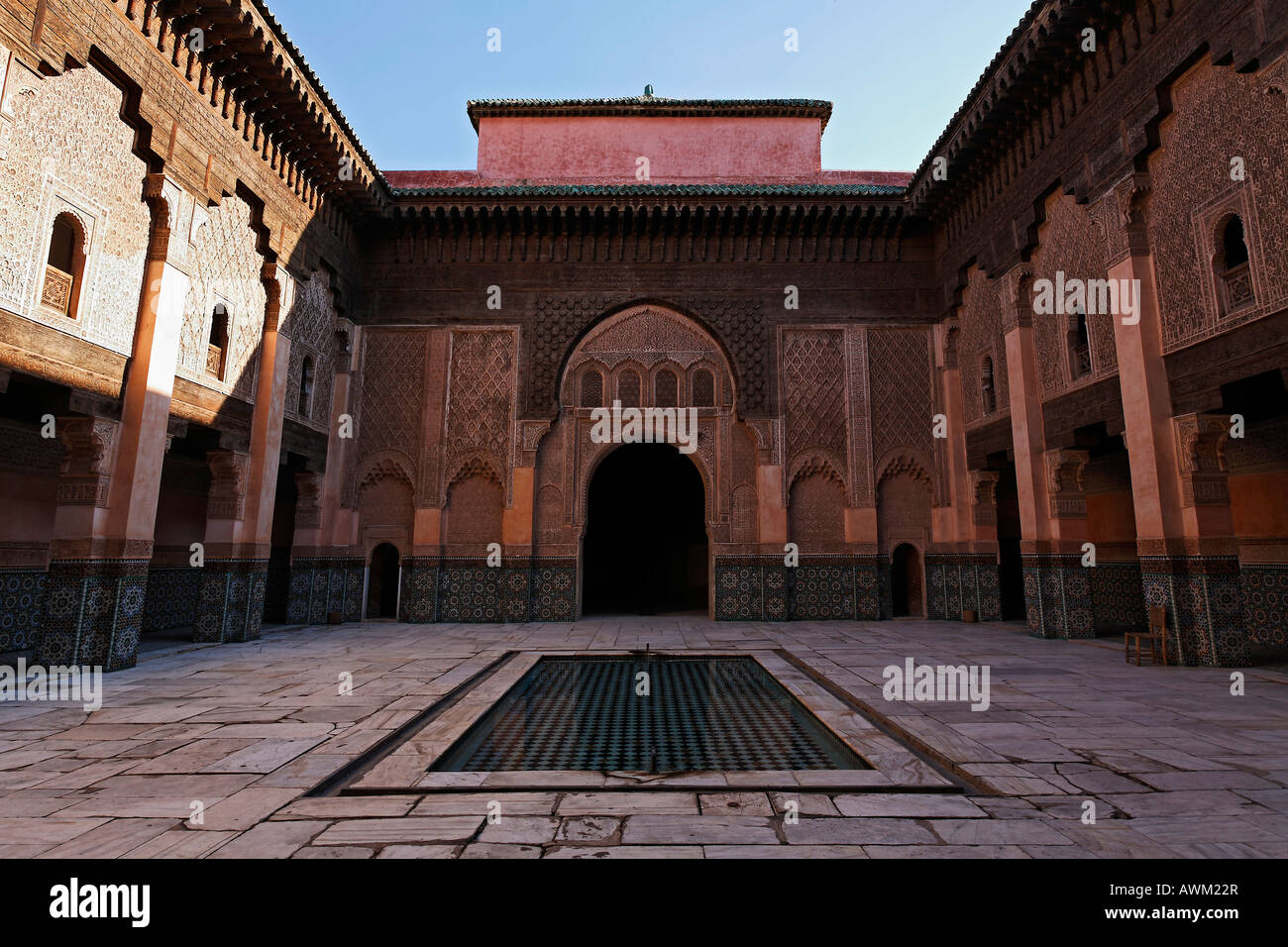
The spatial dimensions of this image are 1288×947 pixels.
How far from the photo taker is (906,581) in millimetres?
10125

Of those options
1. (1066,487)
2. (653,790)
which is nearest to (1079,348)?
(1066,487)

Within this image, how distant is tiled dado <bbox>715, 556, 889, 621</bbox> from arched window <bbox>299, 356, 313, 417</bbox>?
6.24 metres

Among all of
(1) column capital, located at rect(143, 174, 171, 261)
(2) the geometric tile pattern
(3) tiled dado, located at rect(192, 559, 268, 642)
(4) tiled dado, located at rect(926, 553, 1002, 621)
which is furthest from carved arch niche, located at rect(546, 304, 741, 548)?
(1) column capital, located at rect(143, 174, 171, 261)

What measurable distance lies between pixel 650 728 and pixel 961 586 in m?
7.37

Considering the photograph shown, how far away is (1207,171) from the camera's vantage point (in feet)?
18.3

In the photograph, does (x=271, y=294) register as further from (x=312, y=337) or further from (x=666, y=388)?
(x=666, y=388)

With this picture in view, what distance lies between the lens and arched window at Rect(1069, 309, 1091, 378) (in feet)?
23.8

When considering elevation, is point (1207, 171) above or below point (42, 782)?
above

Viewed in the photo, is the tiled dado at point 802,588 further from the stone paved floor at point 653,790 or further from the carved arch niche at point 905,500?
the stone paved floor at point 653,790

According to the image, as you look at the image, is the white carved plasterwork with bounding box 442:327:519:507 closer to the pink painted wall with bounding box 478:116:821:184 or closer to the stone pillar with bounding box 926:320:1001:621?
the pink painted wall with bounding box 478:116:821:184
